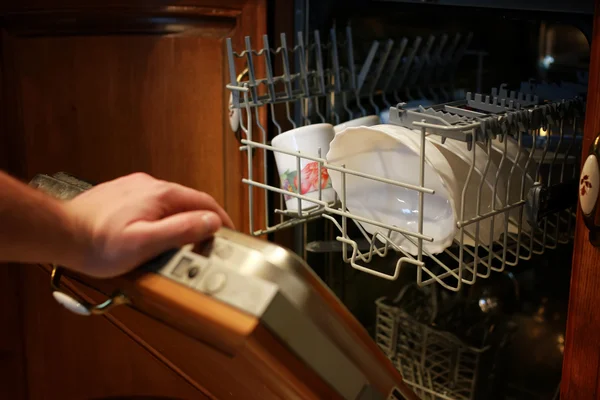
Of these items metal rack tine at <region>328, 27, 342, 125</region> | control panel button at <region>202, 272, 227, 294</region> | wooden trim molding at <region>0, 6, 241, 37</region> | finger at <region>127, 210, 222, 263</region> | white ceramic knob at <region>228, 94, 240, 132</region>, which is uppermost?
wooden trim molding at <region>0, 6, 241, 37</region>

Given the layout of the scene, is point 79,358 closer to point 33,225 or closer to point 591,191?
point 33,225

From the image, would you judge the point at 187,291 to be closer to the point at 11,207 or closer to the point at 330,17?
the point at 11,207

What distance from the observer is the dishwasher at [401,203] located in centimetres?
54

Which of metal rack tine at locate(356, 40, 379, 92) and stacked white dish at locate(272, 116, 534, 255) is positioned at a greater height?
metal rack tine at locate(356, 40, 379, 92)

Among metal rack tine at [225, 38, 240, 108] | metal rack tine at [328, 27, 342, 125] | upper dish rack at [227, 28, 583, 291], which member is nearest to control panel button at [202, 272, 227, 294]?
upper dish rack at [227, 28, 583, 291]

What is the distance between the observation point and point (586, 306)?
0.72 m

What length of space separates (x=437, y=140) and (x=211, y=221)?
0.42 m

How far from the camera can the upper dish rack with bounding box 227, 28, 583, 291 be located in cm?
80

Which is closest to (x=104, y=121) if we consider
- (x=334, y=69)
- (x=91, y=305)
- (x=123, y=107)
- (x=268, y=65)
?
(x=123, y=107)

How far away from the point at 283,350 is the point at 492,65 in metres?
0.82

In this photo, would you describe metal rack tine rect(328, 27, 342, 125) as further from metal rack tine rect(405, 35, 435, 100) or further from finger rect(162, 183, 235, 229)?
finger rect(162, 183, 235, 229)

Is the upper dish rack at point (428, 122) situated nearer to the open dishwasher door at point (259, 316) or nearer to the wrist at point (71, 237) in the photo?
the open dishwasher door at point (259, 316)

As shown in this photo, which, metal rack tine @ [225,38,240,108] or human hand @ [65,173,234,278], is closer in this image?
human hand @ [65,173,234,278]

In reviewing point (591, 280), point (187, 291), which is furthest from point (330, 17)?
point (187, 291)
